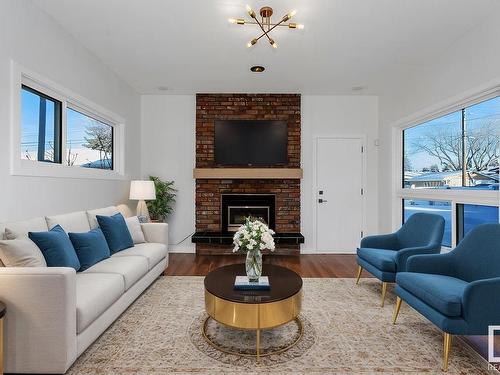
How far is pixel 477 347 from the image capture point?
2.17 metres

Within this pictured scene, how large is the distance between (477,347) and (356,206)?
3.15 meters

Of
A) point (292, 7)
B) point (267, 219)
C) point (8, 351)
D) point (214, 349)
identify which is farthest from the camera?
point (267, 219)

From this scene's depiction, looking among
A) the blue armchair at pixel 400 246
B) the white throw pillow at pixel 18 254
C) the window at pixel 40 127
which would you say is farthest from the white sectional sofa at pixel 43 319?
the blue armchair at pixel 400 246

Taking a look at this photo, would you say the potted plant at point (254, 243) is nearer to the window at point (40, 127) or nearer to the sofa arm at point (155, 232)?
the sofa arm at point (155, 232)

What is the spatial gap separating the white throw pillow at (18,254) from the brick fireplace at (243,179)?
10.4 ft

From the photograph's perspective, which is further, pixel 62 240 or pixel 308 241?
pixel 308 241

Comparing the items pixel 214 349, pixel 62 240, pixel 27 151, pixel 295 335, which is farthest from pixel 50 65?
pixel 295 335

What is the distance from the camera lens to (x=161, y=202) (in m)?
4.88

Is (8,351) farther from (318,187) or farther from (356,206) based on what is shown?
(356,206)

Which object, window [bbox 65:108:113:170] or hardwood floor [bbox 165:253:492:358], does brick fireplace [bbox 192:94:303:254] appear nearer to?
hardwood floor [bbox 165:253:492:358]

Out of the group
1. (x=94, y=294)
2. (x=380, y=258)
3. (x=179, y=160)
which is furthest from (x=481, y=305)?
(x=179, y=160)

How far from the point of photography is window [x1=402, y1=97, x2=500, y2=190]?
2938 millimetres

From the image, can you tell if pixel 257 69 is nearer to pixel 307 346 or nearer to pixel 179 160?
pixel 179 160

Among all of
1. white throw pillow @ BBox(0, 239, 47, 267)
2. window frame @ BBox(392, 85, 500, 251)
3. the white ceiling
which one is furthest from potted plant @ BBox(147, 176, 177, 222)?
window frame @ BBox(392, 85, 500, 251)
